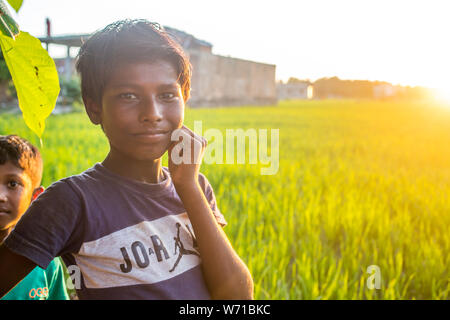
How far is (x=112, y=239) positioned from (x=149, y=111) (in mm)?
220

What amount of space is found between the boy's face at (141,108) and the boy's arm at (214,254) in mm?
97

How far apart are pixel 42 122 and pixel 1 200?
23.0 inches

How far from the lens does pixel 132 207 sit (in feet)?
2.48

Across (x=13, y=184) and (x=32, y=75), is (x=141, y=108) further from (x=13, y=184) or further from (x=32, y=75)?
(x=13, y=184)

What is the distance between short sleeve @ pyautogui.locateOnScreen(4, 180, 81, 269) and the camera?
2.19 ft

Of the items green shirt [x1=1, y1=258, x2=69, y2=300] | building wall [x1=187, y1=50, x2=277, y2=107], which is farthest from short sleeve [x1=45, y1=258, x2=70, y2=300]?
building wall [x1=187, y1=50, x2=277, y2=107]

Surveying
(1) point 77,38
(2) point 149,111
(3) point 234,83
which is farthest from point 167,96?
(3) point 234,83

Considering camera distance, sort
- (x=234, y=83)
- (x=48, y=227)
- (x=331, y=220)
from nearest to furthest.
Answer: (x=48, y=227)
(x=331, y=220)
(x=234, y=83)

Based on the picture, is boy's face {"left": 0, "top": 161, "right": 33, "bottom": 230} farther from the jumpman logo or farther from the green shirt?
the jumpman logo

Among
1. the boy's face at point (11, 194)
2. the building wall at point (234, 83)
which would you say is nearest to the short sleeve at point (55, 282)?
the boy's face at point (11, 194)

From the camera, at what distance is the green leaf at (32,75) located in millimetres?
509

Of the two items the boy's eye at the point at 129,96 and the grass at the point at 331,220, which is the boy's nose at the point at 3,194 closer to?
the grass at the point at 331,220
